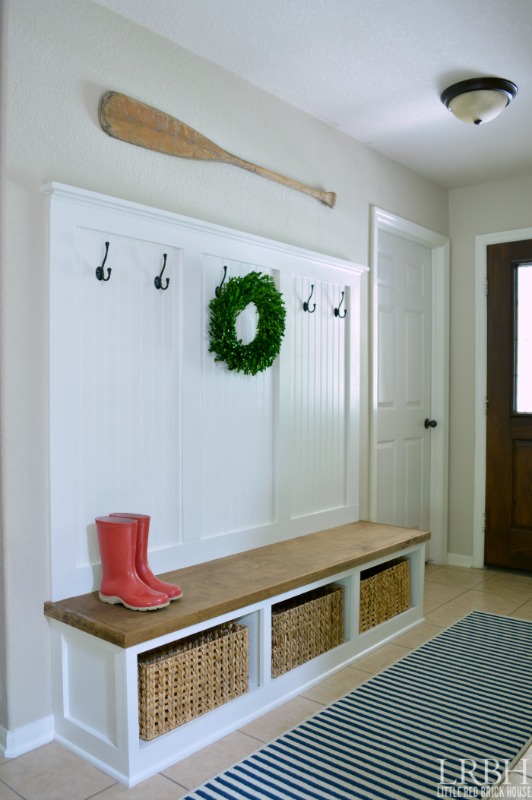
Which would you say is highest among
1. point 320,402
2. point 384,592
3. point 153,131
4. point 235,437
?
point 153,131

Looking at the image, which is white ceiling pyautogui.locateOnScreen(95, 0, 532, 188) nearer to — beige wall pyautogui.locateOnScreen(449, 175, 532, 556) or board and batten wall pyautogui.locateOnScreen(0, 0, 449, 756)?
board and batten wall pyautogui.locateOnScreen(0, 0, 449, 756)

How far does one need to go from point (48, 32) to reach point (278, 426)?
169 centimetres

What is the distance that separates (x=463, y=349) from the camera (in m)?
4.34

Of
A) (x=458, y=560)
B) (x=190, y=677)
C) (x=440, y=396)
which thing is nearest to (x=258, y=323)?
(x=190, y=677)

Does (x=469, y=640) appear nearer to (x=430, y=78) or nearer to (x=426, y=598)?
(x=426, y=598)

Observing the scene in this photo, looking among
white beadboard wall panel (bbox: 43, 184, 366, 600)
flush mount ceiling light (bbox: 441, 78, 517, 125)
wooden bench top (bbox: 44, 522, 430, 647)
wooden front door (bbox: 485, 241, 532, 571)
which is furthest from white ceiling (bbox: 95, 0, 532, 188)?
wooden bench top (bbox: 44, 522, 430, 647)

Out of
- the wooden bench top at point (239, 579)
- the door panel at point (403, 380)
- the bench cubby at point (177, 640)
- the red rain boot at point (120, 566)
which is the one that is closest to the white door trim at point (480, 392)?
the door panel at point (403, 380)

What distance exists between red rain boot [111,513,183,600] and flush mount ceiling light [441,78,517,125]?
2179 millimetres

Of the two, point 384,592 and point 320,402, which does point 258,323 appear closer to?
point 320,402

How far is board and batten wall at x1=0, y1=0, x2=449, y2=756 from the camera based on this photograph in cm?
201

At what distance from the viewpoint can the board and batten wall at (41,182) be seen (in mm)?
2012

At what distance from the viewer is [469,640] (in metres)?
2.96

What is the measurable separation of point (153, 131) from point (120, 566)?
59.5 inches

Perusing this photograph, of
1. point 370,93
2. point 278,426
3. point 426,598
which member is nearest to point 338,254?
point 370,93
